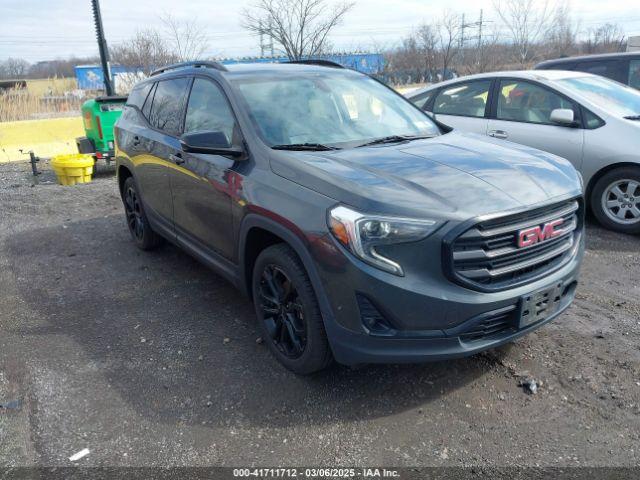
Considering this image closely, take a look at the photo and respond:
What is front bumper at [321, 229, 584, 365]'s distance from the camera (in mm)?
2553

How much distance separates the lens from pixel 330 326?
9.11 feet

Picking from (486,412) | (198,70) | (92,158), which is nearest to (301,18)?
(92,158)

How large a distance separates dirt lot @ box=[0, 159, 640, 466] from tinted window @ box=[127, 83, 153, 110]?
77.9 inches

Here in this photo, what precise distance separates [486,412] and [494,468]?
43cm

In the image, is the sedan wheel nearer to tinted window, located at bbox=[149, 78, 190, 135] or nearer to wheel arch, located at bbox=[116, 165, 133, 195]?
tinted window, located at bbox=[149, 78, 190, 135]

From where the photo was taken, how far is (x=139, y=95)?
213 inches

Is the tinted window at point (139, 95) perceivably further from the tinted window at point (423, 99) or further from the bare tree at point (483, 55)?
the bare tree at point (483, 55)

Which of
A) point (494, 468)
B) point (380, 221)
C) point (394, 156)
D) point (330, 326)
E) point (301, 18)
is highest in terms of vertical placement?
point (301, 18)

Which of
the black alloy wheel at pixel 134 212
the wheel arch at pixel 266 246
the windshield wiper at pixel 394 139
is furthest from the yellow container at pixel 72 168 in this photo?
the windshield wiper at pixel 394 139

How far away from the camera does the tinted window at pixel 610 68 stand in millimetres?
8273

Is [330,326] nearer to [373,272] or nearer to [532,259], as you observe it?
[373,272]

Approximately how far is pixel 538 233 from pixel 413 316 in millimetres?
851

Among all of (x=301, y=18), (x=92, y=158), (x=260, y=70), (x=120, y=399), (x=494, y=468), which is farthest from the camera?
(x=301, y=18)

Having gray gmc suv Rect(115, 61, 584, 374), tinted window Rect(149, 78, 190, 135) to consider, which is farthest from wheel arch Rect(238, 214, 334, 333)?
tinted window Rect(149, 78, 190, 135)
